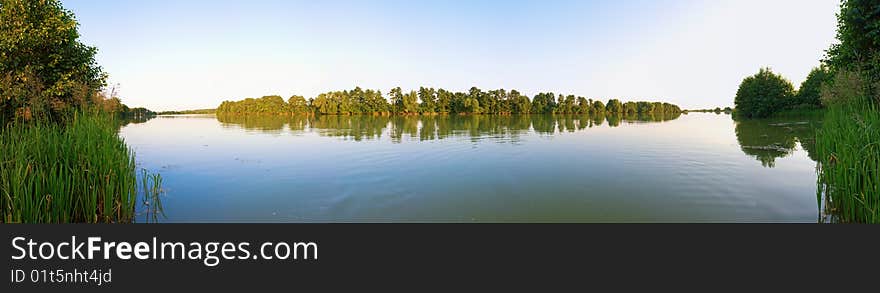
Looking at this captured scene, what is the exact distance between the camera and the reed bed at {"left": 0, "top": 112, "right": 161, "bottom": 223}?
528 cm

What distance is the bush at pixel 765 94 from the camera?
63469 millimetres

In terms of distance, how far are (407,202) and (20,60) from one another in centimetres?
1281

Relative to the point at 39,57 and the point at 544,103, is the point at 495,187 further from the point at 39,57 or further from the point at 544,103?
the point at 544,103

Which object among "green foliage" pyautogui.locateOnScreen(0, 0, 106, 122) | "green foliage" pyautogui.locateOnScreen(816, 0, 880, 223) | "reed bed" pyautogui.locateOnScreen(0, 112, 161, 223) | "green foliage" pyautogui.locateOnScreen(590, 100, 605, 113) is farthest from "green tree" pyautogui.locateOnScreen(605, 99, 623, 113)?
"reed bed" pyautogui.locateOnScreen(0, 112, 161, 223)

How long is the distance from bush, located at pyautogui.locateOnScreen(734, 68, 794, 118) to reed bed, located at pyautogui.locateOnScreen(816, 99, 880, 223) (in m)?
72.9

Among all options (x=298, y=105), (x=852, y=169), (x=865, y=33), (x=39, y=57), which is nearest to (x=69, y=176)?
(x=39, y=57)

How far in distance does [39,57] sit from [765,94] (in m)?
86.0

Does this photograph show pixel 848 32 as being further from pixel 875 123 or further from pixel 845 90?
pixel 875 123

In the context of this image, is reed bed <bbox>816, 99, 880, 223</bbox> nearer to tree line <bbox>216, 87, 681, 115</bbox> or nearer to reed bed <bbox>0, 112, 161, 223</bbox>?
reed bed <bbox>0, 112, 161, 223</bbox>

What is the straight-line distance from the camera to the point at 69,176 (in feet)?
20.0

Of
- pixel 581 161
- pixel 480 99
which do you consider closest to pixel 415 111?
pixel 480 99

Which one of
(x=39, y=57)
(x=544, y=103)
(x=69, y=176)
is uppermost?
(x=544, y=103)

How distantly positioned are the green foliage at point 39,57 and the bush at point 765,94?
82.8 metres

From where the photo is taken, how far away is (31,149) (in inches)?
248
